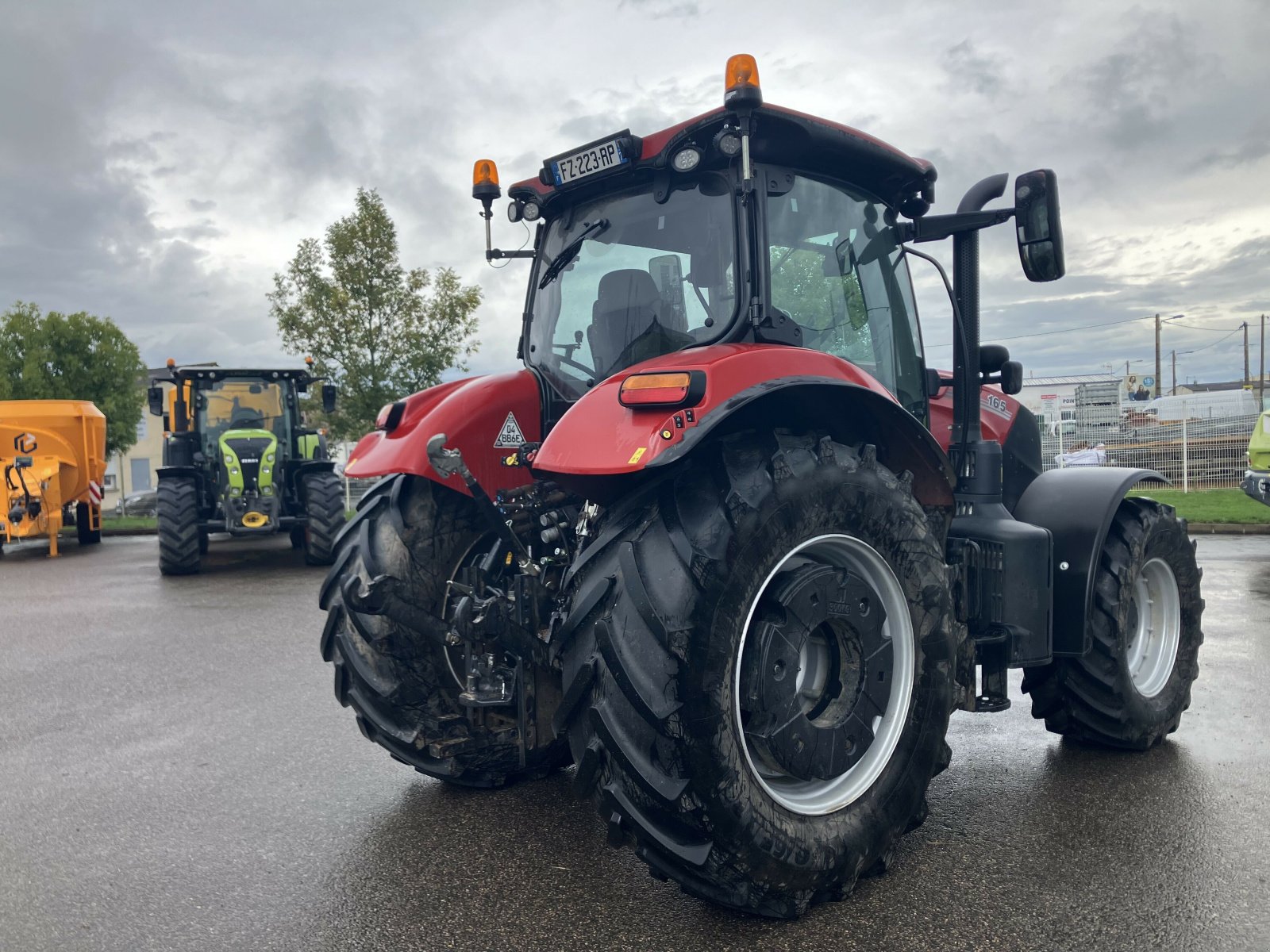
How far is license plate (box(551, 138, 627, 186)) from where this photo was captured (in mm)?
3264

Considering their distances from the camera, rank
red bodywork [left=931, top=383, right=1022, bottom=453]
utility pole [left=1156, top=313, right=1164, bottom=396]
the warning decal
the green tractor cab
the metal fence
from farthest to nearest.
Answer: utility pole [left=1156, top=313, right=1164, bottom=396], the metal fence, the green tractor cab, red bodywork [left=931, top=383, right=1022, bottom=453], the warning decal

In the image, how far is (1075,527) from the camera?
12.8ft

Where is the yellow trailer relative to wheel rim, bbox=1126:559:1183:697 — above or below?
above

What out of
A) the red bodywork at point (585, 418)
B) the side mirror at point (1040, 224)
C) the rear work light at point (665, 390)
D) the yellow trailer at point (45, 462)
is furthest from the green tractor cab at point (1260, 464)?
the yellow trailer at point (45, 462)

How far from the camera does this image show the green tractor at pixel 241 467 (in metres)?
11.7

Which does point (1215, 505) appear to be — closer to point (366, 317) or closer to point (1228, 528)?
point (1228, 528)

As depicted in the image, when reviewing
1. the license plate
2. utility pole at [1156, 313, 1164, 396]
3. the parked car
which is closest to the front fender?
the license plate

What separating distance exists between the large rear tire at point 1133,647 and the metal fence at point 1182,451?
14.3 m

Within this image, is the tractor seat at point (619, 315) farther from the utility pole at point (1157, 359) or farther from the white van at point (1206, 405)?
the utility pole at point (1157, 359)

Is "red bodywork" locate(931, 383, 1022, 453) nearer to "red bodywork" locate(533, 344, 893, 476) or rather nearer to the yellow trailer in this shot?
"red bodywork" locate(533, 344, 893, 476)

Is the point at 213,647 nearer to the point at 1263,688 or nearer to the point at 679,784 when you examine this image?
the point at 679,784

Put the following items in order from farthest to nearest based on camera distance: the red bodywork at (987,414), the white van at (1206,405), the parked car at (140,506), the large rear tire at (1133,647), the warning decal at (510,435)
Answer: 1. the white van at (1206,405)
2. the parked car at (140,506)
3. the red bodywork at (987,414)
4. the large rear tire at (1133,647)
5. the warning decal at (510,435)

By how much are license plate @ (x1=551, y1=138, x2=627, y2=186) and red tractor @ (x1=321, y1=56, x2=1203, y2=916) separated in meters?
0.01

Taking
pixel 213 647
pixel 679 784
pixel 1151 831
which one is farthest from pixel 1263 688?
pixel 213 647
